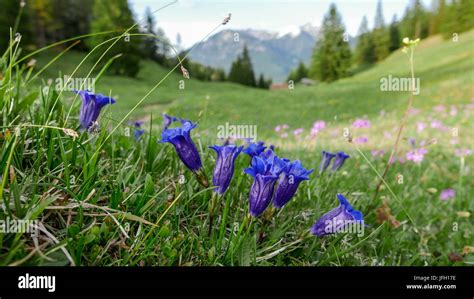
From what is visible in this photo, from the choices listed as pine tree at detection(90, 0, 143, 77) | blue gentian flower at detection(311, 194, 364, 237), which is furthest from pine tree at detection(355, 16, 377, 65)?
blue gentian flower at detection(311, 194, 364, 237)

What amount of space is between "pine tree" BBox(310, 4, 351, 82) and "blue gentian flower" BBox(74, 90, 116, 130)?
1130 cm

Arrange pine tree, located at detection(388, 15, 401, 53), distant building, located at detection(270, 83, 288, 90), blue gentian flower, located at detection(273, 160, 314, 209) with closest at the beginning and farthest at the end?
blue gentian flower, located at detection(273, 160, 314, 209), distant building, located at detection(270, 83, 288, 90), pine tree, located at detection(388, 15, 401, 53)

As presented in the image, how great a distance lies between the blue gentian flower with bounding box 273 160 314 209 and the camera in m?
1.83

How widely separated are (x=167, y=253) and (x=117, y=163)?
0.83 m

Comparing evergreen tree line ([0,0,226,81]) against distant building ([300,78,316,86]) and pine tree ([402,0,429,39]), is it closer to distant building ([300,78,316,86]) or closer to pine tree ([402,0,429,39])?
distant building ([300,78,316,86])

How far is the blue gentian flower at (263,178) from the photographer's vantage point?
176cm

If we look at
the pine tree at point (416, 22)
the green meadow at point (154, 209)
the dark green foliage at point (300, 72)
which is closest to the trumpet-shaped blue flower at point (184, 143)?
the green meadow at point (154, 209)

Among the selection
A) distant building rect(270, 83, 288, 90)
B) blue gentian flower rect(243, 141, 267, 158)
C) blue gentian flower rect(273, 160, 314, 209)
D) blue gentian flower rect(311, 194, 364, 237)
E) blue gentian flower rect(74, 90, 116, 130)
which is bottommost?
blue gentian flower rect(311, 194, 364, 237)

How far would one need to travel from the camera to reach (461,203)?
433 centimetres

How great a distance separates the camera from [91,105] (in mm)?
2309

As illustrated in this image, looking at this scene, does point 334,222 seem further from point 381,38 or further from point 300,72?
point 381,38

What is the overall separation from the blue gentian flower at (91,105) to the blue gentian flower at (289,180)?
102 centimetres
